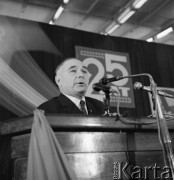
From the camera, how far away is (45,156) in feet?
3.37

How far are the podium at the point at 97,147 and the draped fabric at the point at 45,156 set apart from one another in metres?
0.07

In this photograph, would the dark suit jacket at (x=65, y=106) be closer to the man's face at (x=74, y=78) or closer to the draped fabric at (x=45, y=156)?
Result: the man's face at (x=74, y=78)

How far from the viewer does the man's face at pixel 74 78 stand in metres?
1.97

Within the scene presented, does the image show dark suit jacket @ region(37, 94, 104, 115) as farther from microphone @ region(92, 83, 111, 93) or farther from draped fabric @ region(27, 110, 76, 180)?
draped fabric @ region(27, 110, 76, 180)

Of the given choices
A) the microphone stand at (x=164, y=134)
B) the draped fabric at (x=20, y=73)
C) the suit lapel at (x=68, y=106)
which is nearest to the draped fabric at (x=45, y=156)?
the microphone stand at (x=164, y=134)

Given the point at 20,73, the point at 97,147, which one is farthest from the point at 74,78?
the point at 20,73

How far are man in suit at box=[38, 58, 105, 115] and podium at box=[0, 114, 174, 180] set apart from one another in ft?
2.20

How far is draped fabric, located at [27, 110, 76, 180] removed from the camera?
100 centimetres

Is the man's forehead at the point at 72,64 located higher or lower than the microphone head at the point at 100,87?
higher

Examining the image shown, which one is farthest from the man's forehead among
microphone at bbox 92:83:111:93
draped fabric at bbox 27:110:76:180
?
draped fabric at bbox 27:110:76:180

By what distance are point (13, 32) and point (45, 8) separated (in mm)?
921

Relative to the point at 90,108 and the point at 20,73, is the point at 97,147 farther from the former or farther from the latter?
the point at 20,73

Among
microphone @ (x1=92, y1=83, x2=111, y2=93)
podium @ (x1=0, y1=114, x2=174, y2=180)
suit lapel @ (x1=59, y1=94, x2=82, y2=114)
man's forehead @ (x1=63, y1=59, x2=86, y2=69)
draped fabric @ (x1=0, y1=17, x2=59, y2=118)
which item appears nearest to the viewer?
podium @ (x1=0, y1=114, x2=174, y2=180)

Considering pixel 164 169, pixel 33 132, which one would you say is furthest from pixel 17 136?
pixel 164 169
